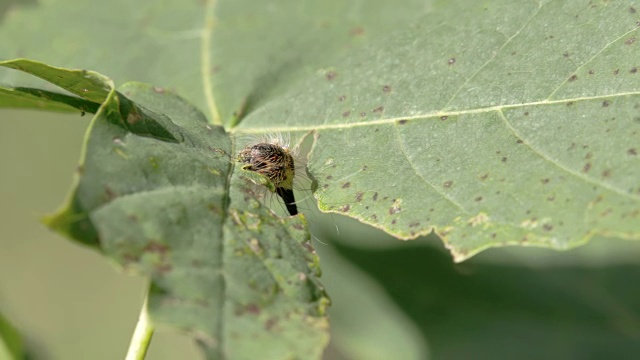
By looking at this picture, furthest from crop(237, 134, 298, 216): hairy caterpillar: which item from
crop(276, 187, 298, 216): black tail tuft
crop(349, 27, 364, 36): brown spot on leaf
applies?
crop(349, 27, 364, 36): brown spot on leaf

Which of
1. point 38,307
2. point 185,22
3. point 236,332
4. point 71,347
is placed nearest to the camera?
point 236,332

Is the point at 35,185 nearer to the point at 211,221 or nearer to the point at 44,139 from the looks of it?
the point at 44,139

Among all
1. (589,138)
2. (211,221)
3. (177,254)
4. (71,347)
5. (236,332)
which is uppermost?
(71,347)

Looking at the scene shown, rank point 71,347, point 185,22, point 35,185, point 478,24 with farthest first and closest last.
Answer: point 35,185
point 71,347
point 185,22
point 478,24

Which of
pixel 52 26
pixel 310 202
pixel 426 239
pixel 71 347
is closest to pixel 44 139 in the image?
pixel 71 347

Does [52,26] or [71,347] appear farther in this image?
[71,347]

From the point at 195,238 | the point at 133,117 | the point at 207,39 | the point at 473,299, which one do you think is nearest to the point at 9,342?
the point at 133,117

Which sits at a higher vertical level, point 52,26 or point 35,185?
point 35,185
